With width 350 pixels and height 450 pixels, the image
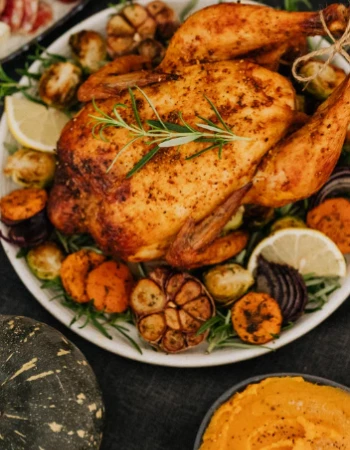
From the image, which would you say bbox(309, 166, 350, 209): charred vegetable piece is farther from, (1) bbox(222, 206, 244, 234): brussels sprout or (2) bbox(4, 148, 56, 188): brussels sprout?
(2) bbox(4, 148, 56, 188): brussels sprout

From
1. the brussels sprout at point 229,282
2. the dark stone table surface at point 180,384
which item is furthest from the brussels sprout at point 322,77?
the dark stone table surface at point 180,384

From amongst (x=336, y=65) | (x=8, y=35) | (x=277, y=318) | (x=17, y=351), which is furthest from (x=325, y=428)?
(x=8, y=35)

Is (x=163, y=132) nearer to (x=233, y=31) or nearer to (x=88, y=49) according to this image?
(x=233, y=31)

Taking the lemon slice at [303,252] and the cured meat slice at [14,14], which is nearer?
the lemon slice at [303,252]

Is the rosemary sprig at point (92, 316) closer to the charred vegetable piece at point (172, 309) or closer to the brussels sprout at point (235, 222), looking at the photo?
the charred vegetable piece at point (172, 309)

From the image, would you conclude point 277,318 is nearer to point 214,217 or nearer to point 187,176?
point 214,217

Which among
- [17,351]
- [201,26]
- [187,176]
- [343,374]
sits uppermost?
[201,26]

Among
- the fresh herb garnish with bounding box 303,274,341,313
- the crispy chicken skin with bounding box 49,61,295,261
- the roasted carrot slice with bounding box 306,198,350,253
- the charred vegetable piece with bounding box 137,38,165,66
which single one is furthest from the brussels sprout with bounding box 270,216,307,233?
the charred vegetable piece with bounding box 137,38,165,66
